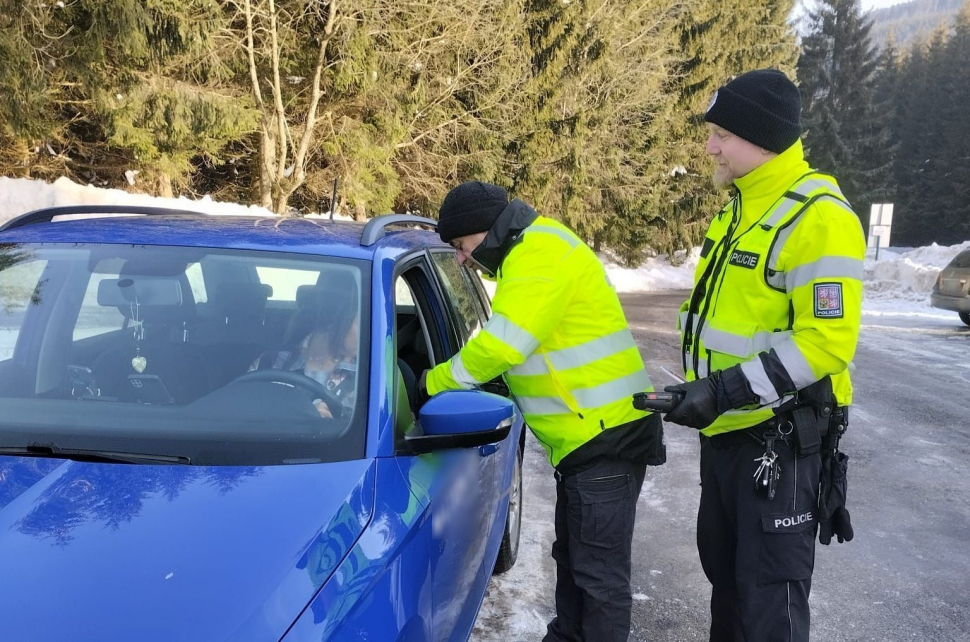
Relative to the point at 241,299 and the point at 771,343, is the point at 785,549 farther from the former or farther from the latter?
the point at 241,299

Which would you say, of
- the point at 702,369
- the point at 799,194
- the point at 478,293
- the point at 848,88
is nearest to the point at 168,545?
the point at 702,369

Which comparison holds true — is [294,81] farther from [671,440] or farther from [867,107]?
[867,107]

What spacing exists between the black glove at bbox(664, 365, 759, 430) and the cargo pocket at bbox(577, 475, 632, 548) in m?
0.46

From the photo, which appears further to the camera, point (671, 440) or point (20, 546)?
point (671, 440)

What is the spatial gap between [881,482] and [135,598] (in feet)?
17.2

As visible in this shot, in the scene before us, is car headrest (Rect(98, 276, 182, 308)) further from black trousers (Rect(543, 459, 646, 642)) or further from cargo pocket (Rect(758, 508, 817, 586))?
cargo pocket (Rect(758, 508, 817, 586))

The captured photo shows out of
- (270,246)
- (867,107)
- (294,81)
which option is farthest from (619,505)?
(867,107)

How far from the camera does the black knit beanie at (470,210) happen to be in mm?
2525

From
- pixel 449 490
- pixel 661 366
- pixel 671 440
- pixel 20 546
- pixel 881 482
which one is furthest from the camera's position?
pixel 661 366

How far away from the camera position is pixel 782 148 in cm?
233

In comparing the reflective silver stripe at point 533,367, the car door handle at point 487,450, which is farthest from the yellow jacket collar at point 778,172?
the car door handle at point 487,450

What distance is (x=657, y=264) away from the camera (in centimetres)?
3331

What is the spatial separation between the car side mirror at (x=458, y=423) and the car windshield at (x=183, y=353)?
0.18 m

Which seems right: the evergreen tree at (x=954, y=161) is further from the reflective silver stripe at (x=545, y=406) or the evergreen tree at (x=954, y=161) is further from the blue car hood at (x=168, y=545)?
the blue car hood at (x=168, y=545)
